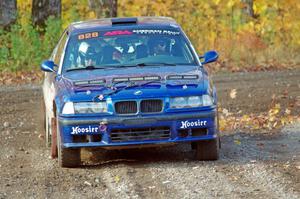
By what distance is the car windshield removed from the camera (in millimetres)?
11242

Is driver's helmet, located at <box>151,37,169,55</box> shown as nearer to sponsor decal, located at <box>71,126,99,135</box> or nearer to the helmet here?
the helmet

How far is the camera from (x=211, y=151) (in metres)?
10.4

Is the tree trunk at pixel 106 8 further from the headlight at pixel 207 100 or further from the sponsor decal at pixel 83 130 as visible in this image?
the sponsor decal at pixel 83 130

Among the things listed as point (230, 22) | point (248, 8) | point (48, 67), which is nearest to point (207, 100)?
point (48, 67)

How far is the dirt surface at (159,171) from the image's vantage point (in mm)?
8727

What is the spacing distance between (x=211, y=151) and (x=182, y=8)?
17990 mm

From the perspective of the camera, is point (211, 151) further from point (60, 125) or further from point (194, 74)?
point (60, 125)

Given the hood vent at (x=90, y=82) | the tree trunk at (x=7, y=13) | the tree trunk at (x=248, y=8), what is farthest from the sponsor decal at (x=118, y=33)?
the tree trunk at (x=248, y=8)

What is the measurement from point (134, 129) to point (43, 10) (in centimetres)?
1641

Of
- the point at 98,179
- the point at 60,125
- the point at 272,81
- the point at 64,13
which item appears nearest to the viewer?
the point at 98,179

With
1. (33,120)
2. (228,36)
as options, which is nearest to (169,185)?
(33,120)

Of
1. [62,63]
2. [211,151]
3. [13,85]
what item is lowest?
[13,85]

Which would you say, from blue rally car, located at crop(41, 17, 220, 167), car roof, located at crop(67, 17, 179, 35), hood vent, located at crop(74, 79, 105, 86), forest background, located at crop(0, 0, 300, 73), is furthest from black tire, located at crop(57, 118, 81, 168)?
forest background, located at crop(0, 0, 300, 73)

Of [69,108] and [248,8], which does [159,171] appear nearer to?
[69,108]
